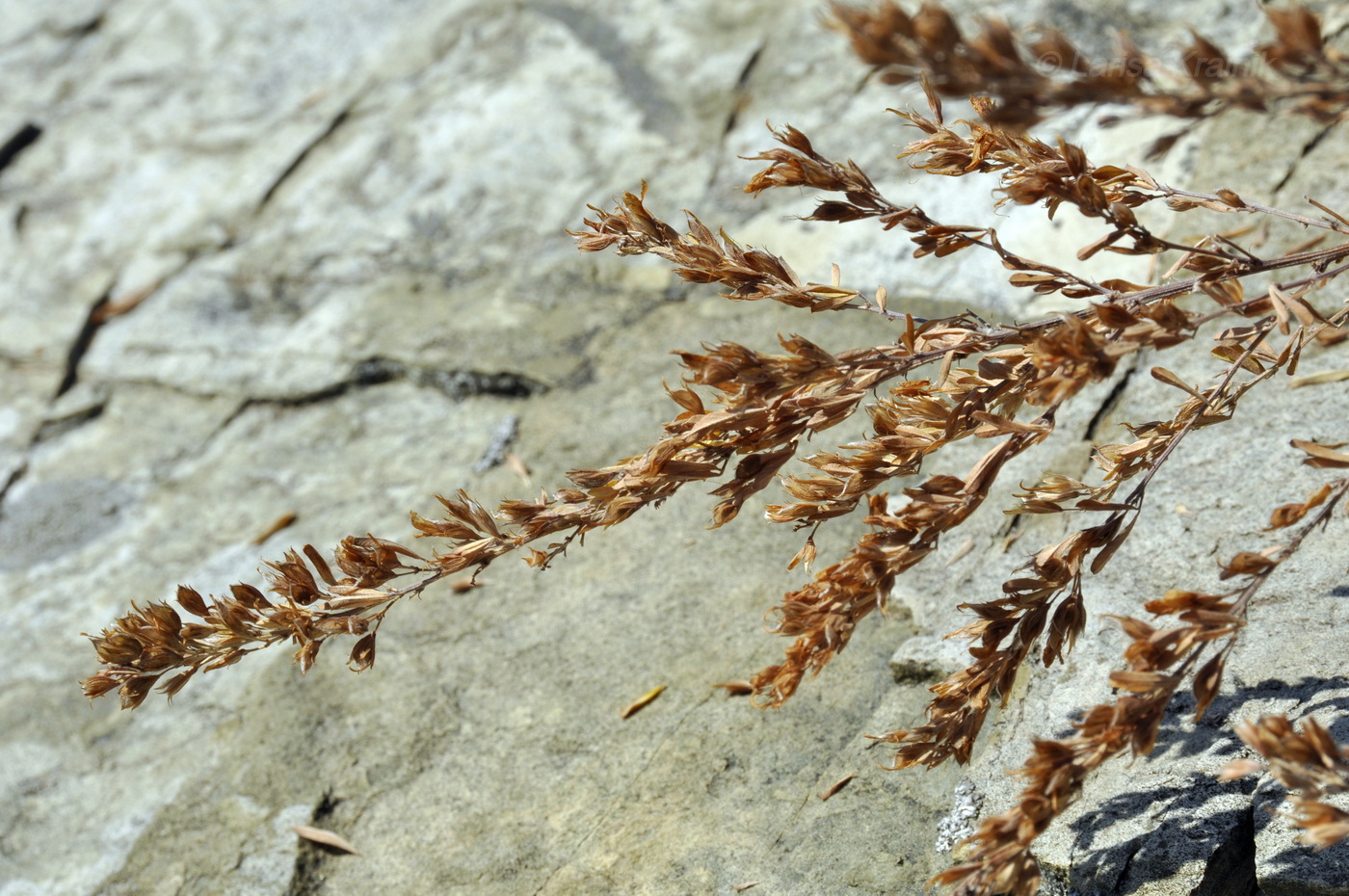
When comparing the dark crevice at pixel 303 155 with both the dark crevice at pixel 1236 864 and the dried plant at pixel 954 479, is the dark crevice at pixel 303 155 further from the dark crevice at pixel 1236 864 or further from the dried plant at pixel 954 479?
the dark crevice at pixel 1236 864

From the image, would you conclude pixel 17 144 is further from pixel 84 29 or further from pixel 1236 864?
pixel 1236 864

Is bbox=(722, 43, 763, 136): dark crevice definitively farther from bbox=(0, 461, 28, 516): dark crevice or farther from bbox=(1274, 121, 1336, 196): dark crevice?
bbox=(0, 461, 28, 516): dark crevice

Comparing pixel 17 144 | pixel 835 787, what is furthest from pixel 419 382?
pixel 17 144

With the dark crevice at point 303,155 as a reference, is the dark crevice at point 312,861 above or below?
below

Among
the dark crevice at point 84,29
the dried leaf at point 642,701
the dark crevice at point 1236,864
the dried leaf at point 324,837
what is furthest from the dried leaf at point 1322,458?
the dark crevice at point 84,29

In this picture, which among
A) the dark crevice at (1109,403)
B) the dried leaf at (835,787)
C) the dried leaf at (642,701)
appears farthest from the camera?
the dark crevice at (1109,403)

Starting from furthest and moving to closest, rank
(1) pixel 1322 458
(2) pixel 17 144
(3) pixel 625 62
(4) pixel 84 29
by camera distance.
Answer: (4) pixel 84 29
(2) pixel 17 144
(3) pixel 625 62
(1) pixel 1322 458

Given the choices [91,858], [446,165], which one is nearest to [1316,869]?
[91,858]

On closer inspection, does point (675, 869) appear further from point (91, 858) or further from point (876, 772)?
point (91, 858)
